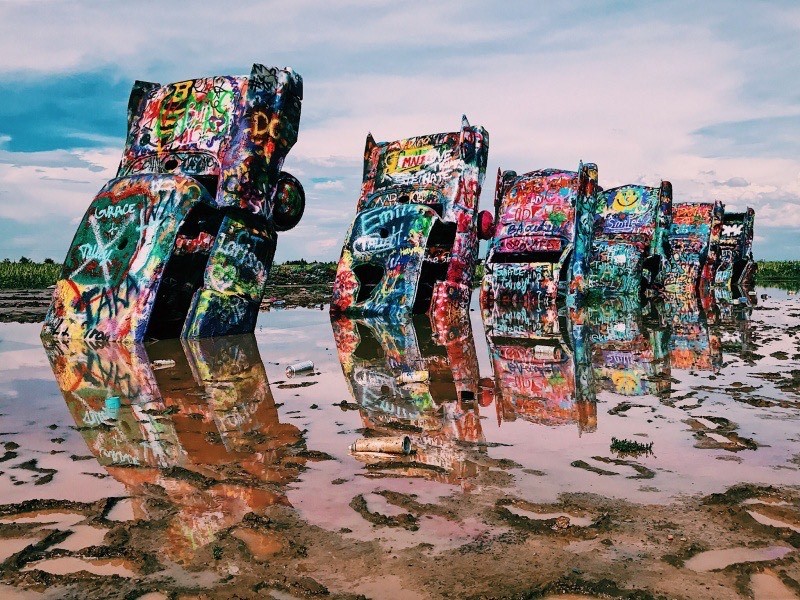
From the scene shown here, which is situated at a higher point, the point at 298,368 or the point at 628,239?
the point at 628,239

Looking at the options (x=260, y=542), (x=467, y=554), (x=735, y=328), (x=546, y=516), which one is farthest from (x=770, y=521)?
(x=735, y=328)

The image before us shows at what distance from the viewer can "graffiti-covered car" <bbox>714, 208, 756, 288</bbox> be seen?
86.9ft

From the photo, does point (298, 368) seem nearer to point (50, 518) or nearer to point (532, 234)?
point (50, 518)

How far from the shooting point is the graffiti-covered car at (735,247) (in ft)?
86.9

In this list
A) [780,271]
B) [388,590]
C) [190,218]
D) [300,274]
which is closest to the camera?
[388,590]

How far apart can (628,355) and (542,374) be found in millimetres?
1659

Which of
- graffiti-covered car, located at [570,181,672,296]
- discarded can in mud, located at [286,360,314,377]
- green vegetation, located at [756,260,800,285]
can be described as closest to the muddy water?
discarded can in mud, located at [286,360,314,377]

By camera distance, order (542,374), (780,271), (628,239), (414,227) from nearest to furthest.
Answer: (542,374), (414,227), (628,239), (780,271)

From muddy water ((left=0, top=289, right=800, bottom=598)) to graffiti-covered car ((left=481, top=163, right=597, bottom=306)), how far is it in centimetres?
690

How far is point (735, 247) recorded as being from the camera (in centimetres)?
2678

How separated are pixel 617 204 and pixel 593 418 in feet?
55.2

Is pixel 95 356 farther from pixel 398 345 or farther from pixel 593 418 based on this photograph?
pixel 593 418

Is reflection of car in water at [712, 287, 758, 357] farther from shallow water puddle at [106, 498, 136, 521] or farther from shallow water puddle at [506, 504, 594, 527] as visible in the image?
shallow water puddle at [106, 498, 136, 521]

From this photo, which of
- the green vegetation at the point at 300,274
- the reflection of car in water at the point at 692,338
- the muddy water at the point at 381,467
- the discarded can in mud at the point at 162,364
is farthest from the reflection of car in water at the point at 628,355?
the green vegetation at the point at 300,274
